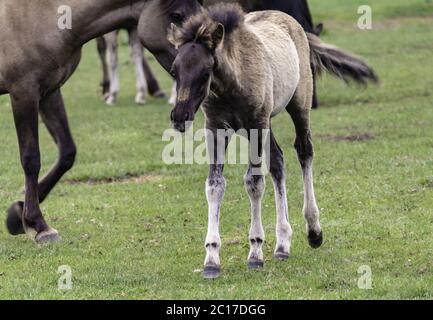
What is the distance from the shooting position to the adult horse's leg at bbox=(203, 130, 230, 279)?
710 cm

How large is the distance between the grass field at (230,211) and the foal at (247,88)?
32 cm

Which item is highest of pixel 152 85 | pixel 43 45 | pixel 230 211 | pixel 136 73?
pixel 43 45

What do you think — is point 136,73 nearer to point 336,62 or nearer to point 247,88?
point 336,62

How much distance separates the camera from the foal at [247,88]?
21.7ft

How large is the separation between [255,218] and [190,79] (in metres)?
1.43

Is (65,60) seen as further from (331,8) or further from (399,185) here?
(331,8)

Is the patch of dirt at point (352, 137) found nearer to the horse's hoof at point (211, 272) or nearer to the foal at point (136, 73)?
the foal at point (136, 73)

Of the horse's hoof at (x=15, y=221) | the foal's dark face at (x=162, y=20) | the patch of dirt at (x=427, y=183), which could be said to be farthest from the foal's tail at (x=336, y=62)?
the horse's hoof at (x=15, y=221)

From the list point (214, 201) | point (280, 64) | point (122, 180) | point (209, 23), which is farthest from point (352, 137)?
point (209, 23)

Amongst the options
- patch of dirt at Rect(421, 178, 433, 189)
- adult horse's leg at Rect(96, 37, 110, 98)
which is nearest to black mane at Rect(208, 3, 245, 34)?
patch of dirt at Rect(421, 178, 433, 189)

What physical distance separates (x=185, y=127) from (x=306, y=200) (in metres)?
1.91

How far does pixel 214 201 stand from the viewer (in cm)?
713
